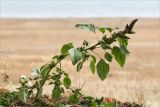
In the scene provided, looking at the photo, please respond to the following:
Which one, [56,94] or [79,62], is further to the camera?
[56,94]

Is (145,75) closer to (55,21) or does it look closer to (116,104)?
(116,104)

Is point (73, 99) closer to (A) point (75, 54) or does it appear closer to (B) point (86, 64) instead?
(A) point (75, 54)

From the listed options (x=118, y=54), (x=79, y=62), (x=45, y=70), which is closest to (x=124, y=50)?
(x=118, y=54)

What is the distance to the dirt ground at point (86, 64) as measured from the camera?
10605 mm

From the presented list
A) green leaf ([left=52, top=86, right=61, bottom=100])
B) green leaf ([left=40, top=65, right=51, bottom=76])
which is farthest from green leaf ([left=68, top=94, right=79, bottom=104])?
green leaf ([left=40, top=65, right=51, bottom=76])

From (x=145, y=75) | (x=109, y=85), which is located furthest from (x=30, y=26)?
(x=109, y=85)

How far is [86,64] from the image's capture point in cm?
1448

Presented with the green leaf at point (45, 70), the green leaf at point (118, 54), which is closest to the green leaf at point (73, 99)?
the green leaf at point (45, 70)

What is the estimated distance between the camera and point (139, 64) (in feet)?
52.7

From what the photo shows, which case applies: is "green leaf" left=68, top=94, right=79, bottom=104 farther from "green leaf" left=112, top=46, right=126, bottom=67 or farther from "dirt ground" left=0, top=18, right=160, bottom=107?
"dirt ground" left=0, top=18, right=160, bottom=107

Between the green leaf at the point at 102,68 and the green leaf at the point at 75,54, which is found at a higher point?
the green leaf at the point at 75,54

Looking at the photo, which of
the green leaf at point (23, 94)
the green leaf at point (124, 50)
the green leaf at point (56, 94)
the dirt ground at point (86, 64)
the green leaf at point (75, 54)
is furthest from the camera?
the dirt ground at point (86, 64)

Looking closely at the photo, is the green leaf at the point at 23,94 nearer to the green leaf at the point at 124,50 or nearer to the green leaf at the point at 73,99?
the green leaf at the point at 73,99

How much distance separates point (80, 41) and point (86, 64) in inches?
274
